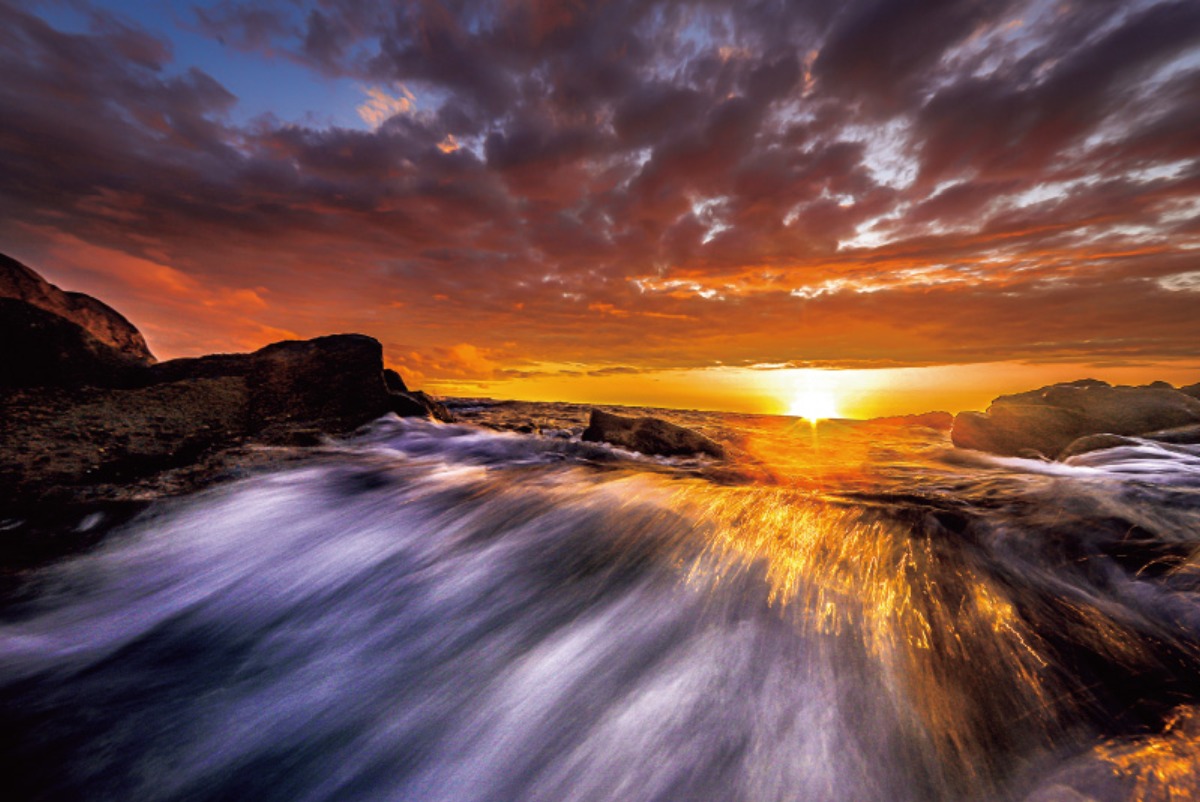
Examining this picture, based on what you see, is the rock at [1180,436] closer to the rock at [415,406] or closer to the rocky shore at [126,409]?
the rock at [415,406]

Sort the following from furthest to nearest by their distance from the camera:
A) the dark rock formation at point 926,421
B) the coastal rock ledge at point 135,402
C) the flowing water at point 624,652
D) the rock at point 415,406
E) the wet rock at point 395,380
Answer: the dark rock formation at point 926,421, the wet rock at point 395,380, the rock at point 415,406, the coastal rock ledge at point 135,402, the flowing water at point 624,652

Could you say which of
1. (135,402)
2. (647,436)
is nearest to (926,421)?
(647,436)

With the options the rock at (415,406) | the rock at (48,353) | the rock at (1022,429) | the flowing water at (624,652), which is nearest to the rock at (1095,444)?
the rock at (1022,429)

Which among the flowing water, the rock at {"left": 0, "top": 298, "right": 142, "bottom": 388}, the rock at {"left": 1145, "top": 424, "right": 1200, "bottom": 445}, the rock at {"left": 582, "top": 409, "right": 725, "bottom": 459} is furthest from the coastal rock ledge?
the rock at {"left": 1145, "top": 424, "right": 1200, "bottom": 445}

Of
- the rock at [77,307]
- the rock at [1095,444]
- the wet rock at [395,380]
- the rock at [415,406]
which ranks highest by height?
the rock at [77,307]

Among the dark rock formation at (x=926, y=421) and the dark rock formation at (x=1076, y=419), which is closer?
the dark rock formation at (x=1076, y=419)

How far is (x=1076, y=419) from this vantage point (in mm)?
8188

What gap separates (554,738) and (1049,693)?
1.86m

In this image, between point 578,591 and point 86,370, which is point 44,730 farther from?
point 86,370

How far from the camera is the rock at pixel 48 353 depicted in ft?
14.6

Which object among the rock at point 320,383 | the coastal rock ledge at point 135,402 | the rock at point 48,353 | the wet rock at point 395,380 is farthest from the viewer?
the wet rock at point 395,380

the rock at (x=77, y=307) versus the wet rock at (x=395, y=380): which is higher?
the rock at (x=77, y=307)

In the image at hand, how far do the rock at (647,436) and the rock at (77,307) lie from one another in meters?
5.80

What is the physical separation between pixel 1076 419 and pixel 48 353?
1484 centimetres
